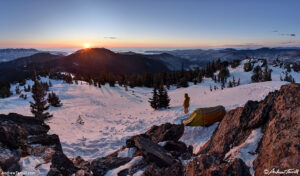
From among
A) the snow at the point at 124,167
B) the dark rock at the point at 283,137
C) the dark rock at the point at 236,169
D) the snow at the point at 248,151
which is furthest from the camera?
the snow at the point at 124,167

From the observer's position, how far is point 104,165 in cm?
577

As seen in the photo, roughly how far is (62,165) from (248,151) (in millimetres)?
5776

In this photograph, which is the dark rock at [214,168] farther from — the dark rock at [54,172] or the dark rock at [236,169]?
the dark rock at [54,172]

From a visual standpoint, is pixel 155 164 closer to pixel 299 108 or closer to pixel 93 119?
pixel 299 108

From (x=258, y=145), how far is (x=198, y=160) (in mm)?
1934

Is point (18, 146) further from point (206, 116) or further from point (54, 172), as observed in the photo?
point (206, 116)

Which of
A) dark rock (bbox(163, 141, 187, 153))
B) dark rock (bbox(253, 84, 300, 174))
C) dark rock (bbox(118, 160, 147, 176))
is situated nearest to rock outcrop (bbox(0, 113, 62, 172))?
dark rock (bbox(118, 160, 147, 176))

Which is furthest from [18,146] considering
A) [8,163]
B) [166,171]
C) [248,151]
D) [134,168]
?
[248,151]

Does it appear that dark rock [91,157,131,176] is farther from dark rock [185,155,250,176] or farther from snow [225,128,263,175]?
snow [225,128,263,175]

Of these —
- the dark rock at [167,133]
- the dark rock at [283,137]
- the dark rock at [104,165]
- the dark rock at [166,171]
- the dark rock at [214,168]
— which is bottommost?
the dark rock at [167,133]

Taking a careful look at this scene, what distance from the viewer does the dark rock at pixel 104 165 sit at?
546 centimetres

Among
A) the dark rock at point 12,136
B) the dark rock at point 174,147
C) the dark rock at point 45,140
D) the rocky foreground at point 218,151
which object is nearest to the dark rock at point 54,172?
the rocky foreground at point 218,151

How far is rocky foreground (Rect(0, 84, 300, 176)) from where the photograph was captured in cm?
384

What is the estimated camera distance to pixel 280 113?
192 inches
